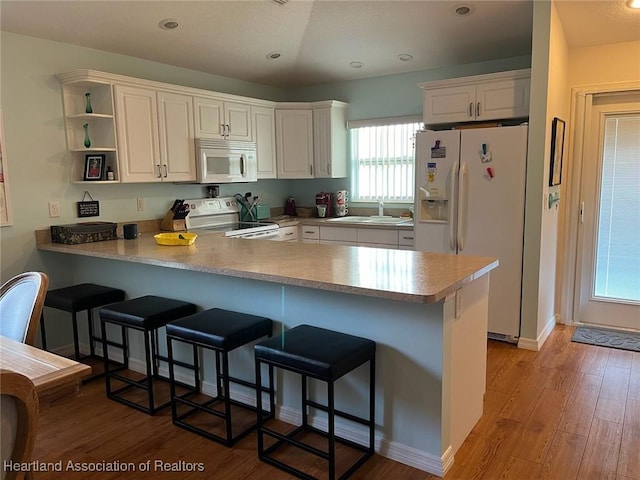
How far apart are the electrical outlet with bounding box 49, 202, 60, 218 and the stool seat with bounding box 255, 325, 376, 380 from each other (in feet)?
7.45

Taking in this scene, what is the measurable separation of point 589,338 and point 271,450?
2.86m

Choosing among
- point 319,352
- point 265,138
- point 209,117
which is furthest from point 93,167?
point 319,352

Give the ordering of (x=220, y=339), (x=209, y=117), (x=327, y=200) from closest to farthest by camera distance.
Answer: (x=220, y=339) → (x=209, y=117) → (x=327, y=200)

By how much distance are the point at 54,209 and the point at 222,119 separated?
1.64m

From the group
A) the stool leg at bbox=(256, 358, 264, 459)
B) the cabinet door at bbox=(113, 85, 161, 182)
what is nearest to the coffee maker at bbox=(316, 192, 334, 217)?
the cabinet door at bbox=(113, 85, 161, 182)

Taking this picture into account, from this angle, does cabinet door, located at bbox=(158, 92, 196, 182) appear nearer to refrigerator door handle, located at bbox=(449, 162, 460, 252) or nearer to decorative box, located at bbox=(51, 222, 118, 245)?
decorative box, located at bbox=(51, 222, 118, 245)

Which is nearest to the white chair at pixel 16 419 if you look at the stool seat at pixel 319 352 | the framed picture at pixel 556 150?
the stool seat at pixel 319 352

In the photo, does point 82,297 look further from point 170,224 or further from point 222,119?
point 222,119

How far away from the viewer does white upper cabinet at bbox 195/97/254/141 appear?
4.22 m

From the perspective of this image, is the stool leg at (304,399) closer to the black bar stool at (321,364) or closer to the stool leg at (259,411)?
the black bar stool at (321,364)

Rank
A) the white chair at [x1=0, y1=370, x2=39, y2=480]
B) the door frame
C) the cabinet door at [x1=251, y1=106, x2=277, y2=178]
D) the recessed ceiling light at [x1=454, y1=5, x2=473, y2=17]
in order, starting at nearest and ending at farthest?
the white chair at [x1=0, y1=370, x2=39, y2=480] → the recessed ceiling light at [x1=454, y1=5, x2=473, y2=17] → the door frame → the cabinet door at [x1=251, y1=106, x2=277, y2=178]

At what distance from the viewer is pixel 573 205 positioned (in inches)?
164

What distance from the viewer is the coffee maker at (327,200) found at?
209 inches

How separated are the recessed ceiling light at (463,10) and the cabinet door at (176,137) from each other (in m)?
2.25
